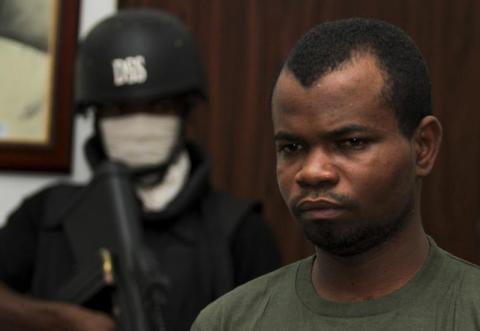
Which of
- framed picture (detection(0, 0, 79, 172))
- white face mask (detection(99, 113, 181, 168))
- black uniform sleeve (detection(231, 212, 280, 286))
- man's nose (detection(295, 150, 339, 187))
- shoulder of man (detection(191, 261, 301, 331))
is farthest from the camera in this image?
framed picture (detection(0, 0, 79, 172))

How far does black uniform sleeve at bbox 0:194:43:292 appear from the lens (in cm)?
223

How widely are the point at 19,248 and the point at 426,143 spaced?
123 centimetres

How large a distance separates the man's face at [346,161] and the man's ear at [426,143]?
3 cm

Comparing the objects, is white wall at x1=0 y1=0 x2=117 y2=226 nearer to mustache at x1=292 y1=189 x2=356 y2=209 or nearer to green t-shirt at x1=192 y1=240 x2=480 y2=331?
green t-shirt at x1=192 y1=240 x2=480 y2=331

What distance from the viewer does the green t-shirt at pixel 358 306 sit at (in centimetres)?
116

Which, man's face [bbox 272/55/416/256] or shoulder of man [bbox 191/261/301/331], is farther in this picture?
shoulder of man [bbox 191/261/301/331]

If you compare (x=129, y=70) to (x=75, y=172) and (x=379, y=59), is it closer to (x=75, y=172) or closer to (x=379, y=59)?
(x=75, y=172)

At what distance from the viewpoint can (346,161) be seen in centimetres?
117

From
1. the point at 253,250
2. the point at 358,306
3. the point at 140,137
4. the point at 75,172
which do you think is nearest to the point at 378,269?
the point at 358,306

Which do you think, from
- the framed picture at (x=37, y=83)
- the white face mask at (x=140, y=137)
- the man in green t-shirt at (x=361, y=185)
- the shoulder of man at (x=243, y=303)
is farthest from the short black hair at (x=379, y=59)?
the framed picture at (x=37, y=83)

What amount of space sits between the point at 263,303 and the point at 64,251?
3.44 feet

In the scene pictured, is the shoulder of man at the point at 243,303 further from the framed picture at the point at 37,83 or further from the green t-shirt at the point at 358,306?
the framed picture at the point at 37,83

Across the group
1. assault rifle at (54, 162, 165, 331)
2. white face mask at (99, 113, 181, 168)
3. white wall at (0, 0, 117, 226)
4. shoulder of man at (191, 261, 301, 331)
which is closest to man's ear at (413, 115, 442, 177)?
shoulder of man at (191, 261, 301, 331)

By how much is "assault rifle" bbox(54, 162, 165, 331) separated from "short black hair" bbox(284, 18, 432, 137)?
0.88 m
